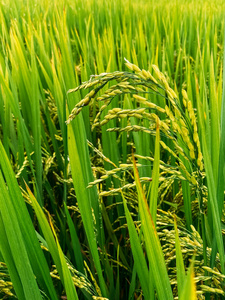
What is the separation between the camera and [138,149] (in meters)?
0.94

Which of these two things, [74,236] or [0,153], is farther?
[74,236]

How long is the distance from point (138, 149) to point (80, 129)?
8.4 inches

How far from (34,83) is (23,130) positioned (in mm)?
153

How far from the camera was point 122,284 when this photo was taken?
1.00 metres

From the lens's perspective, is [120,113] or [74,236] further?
[74,236]

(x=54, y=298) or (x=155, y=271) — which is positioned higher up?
(x=155, y=271)

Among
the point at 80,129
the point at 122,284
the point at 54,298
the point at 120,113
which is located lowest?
the point at 122,284

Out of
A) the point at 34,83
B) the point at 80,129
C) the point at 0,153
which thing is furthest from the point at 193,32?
the point at 0,153

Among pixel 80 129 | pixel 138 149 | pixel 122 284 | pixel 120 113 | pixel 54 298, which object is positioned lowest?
pixel 122 284

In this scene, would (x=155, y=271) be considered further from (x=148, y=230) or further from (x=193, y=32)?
(x=193, y=32)

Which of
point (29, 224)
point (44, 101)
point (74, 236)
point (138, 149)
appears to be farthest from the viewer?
point (44, 101)

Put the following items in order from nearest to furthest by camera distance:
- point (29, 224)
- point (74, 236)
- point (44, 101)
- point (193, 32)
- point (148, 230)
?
point (148, 230), point (29, 224), point (74, 236), point (44, 101), point (193, 32)

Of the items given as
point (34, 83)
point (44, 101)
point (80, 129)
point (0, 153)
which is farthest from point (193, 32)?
point (0, 153)

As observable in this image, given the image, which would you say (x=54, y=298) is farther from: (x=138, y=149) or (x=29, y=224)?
(x=138, y=149)
